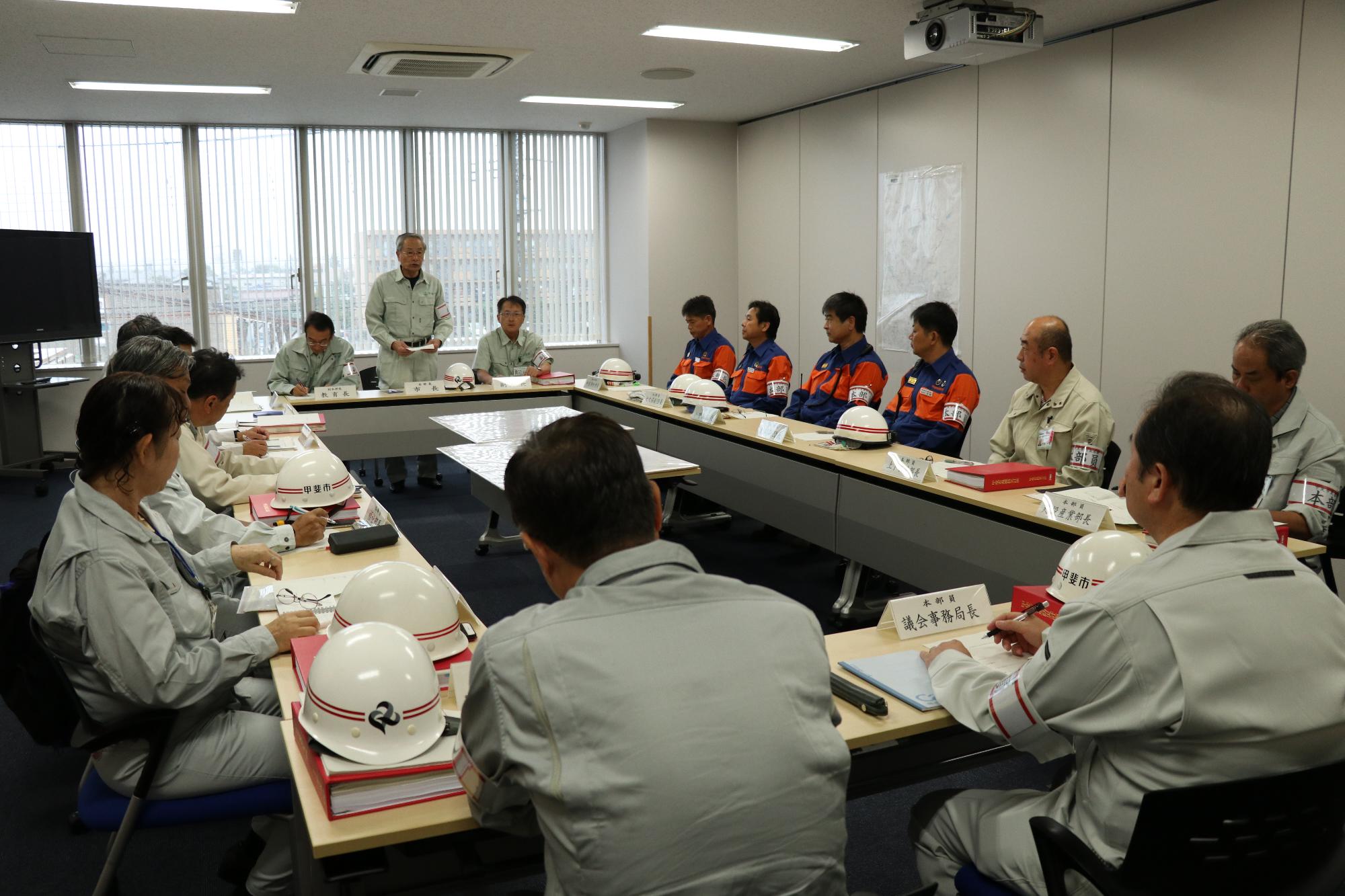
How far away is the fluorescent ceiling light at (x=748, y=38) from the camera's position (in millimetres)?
5090

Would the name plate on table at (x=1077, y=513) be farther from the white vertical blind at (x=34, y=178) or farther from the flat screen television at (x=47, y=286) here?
the white vertical blind at (x=34, y=178)

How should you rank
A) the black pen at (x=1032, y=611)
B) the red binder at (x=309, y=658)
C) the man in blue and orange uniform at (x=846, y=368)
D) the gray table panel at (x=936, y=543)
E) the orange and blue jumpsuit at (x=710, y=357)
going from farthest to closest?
the orange and blue jumpsuit at (x=710, y=357), the man in blue and orange uniform at (x=846, y=368), the gray table panel at (x=936, y=543), the black pen at (x=1032, y=611), the red binder at (x=309, y=658)

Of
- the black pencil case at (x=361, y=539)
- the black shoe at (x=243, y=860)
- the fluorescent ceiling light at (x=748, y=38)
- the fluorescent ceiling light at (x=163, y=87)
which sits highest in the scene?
the fluorescent ceiling light at (x=163, y=87)

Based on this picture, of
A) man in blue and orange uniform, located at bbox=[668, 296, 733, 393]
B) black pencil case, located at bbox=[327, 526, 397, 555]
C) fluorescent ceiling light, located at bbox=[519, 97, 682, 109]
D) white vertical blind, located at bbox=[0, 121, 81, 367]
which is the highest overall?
fluorescent ceiling light, located at bbox=[519, 97, 682, 109]

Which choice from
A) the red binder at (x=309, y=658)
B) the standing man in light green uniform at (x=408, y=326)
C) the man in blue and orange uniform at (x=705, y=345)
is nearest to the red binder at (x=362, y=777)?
the red binder at (x=309, y=658)

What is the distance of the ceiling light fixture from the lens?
434 cm

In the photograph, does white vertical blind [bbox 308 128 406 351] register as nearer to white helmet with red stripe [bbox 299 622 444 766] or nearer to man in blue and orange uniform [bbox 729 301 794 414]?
man in blue and orange uniform [bbox 729 301 794 414]

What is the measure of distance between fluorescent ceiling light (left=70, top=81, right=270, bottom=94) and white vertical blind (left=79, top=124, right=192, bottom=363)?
1631mm

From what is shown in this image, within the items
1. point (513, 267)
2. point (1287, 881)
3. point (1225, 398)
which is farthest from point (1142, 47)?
point (513, 267)

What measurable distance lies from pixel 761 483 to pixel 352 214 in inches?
217

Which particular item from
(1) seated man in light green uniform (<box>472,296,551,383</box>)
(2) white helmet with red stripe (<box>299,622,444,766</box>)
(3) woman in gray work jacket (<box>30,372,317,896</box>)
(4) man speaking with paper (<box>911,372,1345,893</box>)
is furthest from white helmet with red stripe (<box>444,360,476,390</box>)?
(4) man speaking with paper (<box>911,372,1345,893</box>)

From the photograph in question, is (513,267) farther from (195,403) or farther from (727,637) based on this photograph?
(727,637)

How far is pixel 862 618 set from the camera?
13.7ft

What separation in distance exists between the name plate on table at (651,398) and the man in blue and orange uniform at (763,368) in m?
0.53
